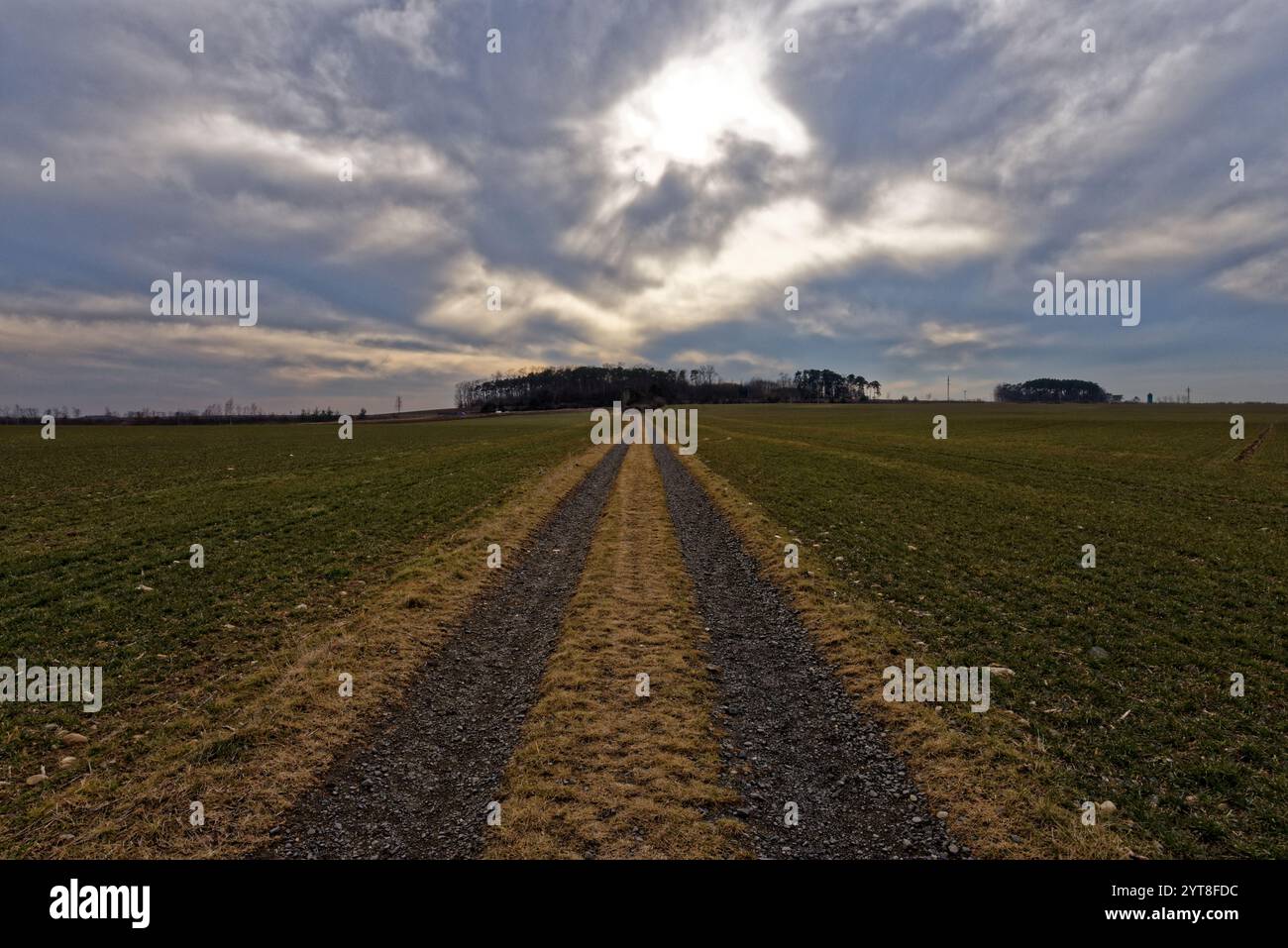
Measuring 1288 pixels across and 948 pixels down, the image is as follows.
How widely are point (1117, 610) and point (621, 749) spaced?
11.5 metres

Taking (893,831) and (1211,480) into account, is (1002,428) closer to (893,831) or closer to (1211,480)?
(1211,480)

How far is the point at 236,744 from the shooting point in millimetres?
7031

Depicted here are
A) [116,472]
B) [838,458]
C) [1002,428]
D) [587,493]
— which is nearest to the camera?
[587,493]

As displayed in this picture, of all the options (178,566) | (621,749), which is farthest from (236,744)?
(178,566)

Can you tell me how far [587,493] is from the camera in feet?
94.6

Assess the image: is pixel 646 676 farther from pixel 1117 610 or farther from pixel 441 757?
pixel 1117 610

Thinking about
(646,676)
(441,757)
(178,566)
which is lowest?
(441,757)

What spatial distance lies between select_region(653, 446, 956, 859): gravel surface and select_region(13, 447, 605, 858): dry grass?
17.2ft

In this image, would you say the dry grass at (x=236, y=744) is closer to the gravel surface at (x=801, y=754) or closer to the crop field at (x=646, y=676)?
the crop field at (x=646, y=676)
